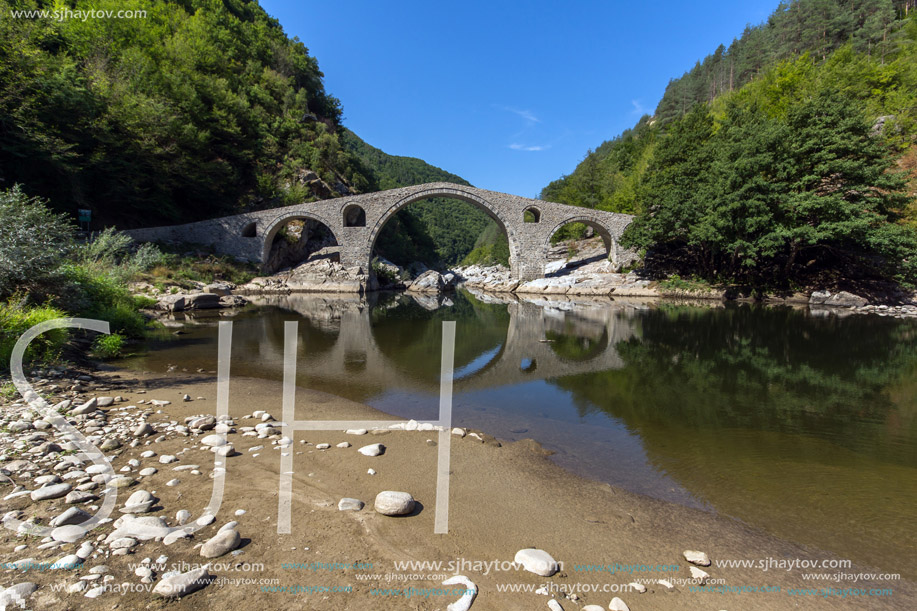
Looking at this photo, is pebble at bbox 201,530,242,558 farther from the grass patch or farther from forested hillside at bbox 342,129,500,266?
forested hillside at bbox 342,129,500,266

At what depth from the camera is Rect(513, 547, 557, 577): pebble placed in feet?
6.40

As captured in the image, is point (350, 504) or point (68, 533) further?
point (350, 504)

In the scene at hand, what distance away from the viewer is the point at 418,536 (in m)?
2.20

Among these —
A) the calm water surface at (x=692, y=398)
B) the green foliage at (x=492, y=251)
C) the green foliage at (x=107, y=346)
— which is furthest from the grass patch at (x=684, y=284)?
the green foliage at (x=107, y=346)

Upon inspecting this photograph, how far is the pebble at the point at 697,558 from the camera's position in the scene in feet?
7.07

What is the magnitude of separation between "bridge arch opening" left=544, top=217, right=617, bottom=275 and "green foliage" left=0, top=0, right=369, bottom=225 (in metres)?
20.3

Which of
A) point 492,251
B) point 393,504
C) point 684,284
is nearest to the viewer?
point 393,504

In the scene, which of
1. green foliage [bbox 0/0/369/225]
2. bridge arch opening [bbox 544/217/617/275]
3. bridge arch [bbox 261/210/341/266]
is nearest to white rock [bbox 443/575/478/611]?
green foliage [bbox 0/0/369/225]

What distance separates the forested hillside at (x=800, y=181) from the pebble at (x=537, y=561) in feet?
69.8

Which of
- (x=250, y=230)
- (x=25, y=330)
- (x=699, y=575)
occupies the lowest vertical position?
(x=699, y=575)

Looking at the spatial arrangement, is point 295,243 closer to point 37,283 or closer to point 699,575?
point 37,283

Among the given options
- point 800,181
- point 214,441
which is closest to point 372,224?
point 800,181

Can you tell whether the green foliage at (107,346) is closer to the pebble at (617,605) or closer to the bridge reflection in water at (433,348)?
the bridge reflection in water at (433,348)

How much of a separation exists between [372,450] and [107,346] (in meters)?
5.79
